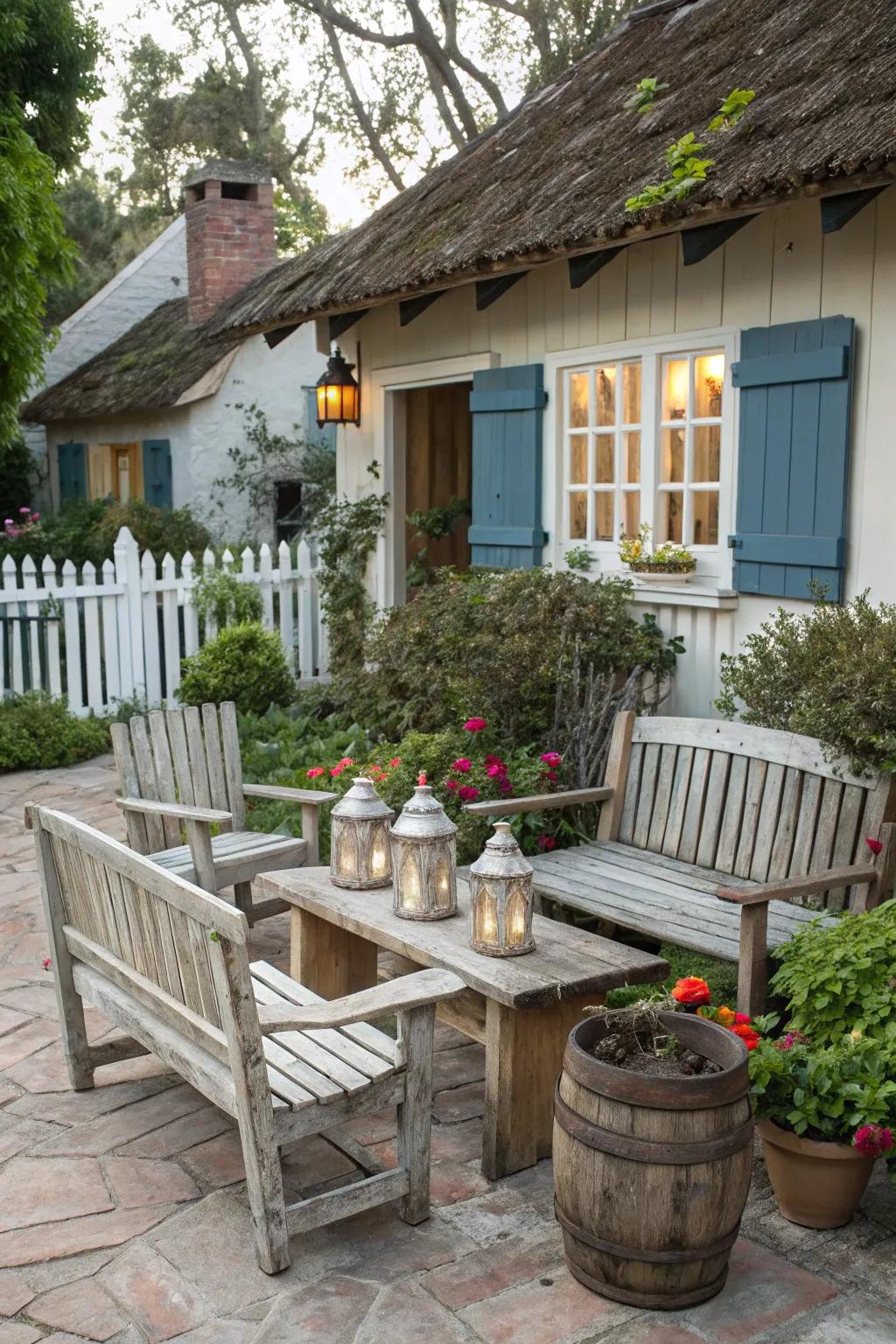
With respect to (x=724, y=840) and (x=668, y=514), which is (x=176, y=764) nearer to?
(x=724, y=840)

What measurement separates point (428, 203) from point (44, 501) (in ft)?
36.1

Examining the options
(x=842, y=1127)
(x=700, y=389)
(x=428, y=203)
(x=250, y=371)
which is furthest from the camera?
(x=250, y=371)

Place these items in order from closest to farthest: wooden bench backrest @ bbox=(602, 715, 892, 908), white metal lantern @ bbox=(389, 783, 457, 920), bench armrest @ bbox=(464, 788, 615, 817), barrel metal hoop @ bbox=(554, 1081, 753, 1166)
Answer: barrel metal hoop @ bbox=(554, 1081, 753, 1166) → white metal lantern @ bbox=(389, 783, 457, 920) → wooden bench backrest @ bbox=(602, 715, 892, 908) → bench armrest @ bbox=(464, 788, 615, 817)

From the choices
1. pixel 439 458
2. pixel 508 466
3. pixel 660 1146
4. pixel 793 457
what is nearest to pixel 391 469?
pixel 439 458

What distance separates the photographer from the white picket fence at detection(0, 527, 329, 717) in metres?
9.50

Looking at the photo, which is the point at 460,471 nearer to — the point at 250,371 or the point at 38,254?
the point at 38,254

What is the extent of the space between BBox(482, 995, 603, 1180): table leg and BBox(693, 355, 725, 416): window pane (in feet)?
12.1

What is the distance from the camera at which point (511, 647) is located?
6.26 m

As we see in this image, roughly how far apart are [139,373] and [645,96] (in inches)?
381

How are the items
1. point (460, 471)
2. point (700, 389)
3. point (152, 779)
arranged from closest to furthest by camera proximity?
1. point (152, 779)
2. point (700, 389)
3. point (460, 471)

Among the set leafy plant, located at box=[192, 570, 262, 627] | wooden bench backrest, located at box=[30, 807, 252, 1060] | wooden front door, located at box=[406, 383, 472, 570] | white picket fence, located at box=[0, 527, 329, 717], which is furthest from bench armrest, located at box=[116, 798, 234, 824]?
leafy plant, located at box=[192, 570, 262, 627]

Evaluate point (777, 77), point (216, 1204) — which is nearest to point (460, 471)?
point (777, 77)

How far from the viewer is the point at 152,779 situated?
17.2 feet

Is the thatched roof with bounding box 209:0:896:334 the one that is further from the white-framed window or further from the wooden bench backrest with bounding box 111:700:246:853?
the wooden bench backrest with bounding box 111:700:246:853
